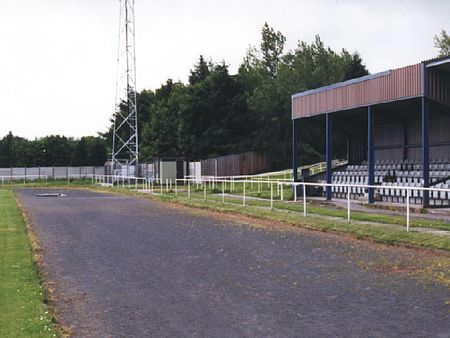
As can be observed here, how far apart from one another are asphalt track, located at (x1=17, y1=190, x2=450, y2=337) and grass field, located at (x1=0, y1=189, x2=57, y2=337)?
31 centimetres

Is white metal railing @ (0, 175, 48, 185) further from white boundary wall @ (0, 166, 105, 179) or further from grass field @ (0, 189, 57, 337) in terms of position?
grass field @ (0, 189, 57, 337)

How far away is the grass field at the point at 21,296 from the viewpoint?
6758 millimetres

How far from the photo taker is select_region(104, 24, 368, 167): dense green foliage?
2414 inches

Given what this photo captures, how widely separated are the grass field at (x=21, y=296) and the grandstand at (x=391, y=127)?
524 inches

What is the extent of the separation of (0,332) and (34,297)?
68.3 inches

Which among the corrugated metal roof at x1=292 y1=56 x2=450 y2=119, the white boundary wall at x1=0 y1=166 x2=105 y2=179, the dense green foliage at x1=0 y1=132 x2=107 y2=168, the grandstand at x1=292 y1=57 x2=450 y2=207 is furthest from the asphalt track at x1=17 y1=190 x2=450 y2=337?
the dense green foliage at x1=0 y1=132 x2=107 y2=168

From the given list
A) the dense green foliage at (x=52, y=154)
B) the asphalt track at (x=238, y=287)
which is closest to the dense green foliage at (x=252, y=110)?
the dense green foliage at (x=52, y=154)

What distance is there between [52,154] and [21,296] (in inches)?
3080

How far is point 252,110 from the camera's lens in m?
64.1

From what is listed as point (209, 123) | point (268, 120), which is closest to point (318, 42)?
point (268, 120)

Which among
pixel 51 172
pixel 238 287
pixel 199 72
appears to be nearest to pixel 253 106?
pixel 199 72

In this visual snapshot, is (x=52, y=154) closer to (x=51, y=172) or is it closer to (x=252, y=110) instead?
(x=51, y=172)

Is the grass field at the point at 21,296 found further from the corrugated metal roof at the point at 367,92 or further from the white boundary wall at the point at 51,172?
the white boundary wall at the point at 51,172

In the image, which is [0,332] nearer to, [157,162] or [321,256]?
[321,256]
